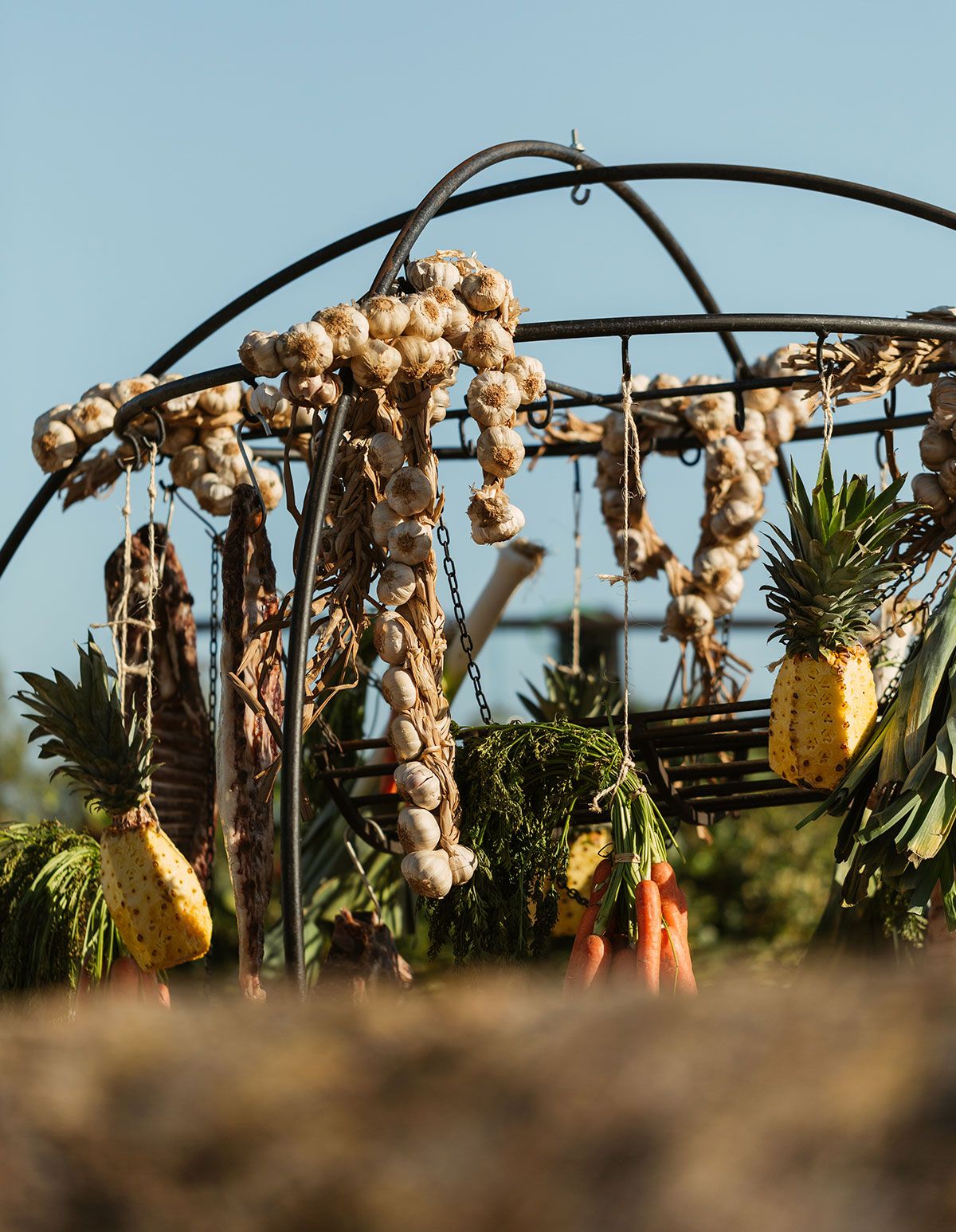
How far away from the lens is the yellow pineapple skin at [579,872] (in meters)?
4.26

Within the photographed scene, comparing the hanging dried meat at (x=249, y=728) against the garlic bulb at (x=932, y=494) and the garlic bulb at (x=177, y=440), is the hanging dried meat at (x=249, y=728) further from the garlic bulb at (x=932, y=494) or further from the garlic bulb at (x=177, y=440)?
the garlic bulb at (x=932, y=494)

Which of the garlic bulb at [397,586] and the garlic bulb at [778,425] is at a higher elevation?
the garlic bulb at [778,425]

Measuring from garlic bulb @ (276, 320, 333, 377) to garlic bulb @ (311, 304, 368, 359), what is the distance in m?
0.02

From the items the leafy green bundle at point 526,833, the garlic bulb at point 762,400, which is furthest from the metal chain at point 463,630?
the garlic bulb at point 762,400

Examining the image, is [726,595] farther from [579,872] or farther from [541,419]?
[579,872]

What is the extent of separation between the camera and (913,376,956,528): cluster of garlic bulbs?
3465 millimetres

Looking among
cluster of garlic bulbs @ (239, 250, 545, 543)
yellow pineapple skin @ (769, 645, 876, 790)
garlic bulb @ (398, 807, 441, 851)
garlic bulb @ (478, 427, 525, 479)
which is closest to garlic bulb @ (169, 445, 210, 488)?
cluster of garlic bulbs @ (239, 250, 545, 543)

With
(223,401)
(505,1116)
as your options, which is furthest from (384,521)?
(505,1116)

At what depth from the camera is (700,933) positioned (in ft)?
25.9

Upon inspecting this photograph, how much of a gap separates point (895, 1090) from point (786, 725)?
2622 millimetres

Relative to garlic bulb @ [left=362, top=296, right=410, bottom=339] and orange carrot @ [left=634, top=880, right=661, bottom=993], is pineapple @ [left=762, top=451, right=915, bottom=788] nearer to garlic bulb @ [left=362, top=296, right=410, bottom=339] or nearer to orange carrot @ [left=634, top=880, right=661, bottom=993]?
orange carrot @ [left=634, top=880, right=661, bottom=993]

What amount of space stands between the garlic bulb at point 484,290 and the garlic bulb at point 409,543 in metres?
0.50

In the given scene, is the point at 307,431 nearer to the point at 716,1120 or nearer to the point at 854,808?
the point at 854,808

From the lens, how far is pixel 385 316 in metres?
2.98
